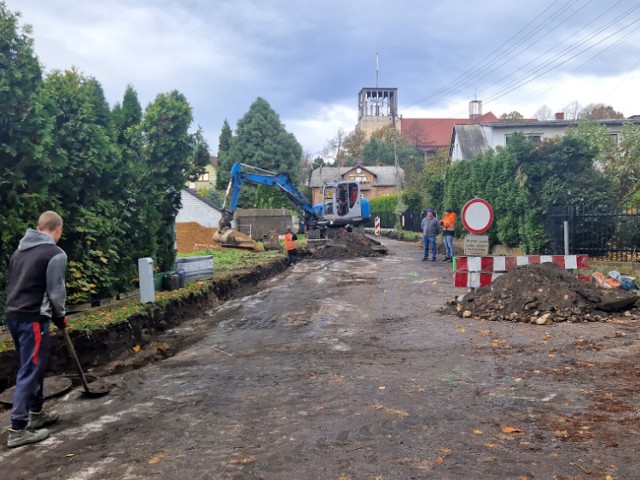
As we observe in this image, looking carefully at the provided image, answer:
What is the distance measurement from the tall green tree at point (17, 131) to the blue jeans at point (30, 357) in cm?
296

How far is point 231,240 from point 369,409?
19529 mm

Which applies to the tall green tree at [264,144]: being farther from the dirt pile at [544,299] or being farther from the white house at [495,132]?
the dirt pile at [544,299]

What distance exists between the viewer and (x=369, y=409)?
4.68m

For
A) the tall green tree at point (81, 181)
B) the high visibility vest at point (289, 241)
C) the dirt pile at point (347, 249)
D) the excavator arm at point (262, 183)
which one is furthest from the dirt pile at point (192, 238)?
the tall green tree at point (81, 181)

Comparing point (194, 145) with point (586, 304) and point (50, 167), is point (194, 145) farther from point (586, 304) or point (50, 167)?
point (586, 304)

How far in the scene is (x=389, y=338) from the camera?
765 centimetres

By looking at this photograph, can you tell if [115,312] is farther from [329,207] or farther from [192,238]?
[329,207]

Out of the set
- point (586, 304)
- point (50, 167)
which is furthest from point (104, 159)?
point (586, 304)

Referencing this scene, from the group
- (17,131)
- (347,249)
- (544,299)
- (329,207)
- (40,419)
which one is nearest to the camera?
(40,419)

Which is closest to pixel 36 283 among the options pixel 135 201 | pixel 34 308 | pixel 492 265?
pixel 34 308

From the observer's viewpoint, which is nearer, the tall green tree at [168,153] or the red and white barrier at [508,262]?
the red and white barrier at [508,262]

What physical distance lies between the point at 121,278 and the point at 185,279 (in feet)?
7.52

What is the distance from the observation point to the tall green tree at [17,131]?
23.8 feet

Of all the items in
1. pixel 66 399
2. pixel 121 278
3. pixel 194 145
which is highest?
pixel 194 145
